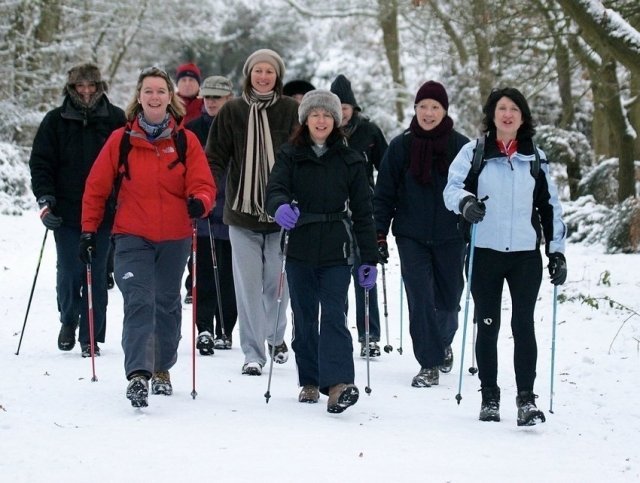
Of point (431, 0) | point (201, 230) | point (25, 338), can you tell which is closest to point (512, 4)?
point (431, 0)

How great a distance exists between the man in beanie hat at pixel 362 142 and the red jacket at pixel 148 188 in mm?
2563

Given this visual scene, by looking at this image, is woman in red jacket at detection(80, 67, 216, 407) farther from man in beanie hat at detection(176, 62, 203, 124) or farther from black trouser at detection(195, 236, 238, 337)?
man in beanie hat at detection(176, 62, 203, 124)

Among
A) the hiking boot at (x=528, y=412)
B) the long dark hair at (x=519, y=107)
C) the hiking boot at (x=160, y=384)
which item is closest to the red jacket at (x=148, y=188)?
the hiking boot at (x=160, y=384)

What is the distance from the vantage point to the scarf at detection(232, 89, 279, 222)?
8.27m

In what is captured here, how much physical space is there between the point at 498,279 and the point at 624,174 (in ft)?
35.0

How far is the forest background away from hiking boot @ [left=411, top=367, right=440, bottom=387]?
3.80 meters

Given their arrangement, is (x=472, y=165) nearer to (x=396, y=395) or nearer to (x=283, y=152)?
(x=283, y=152)

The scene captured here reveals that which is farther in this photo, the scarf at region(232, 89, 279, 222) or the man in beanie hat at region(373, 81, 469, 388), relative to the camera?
the scarf at region(232, 89, 279, 222)

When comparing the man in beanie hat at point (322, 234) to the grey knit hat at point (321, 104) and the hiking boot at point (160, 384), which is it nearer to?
the grey knit hat at point (321, 104)

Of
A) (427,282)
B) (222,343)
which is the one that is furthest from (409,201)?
(222,343)

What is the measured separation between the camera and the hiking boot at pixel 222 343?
9.35 metres

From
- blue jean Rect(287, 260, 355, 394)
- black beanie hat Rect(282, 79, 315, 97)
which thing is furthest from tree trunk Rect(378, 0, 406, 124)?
blue jean Rect(287, 260, 355, 394)

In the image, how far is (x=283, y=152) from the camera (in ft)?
23.1

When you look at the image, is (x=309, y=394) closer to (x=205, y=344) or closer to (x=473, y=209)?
(x=473, y=209)
